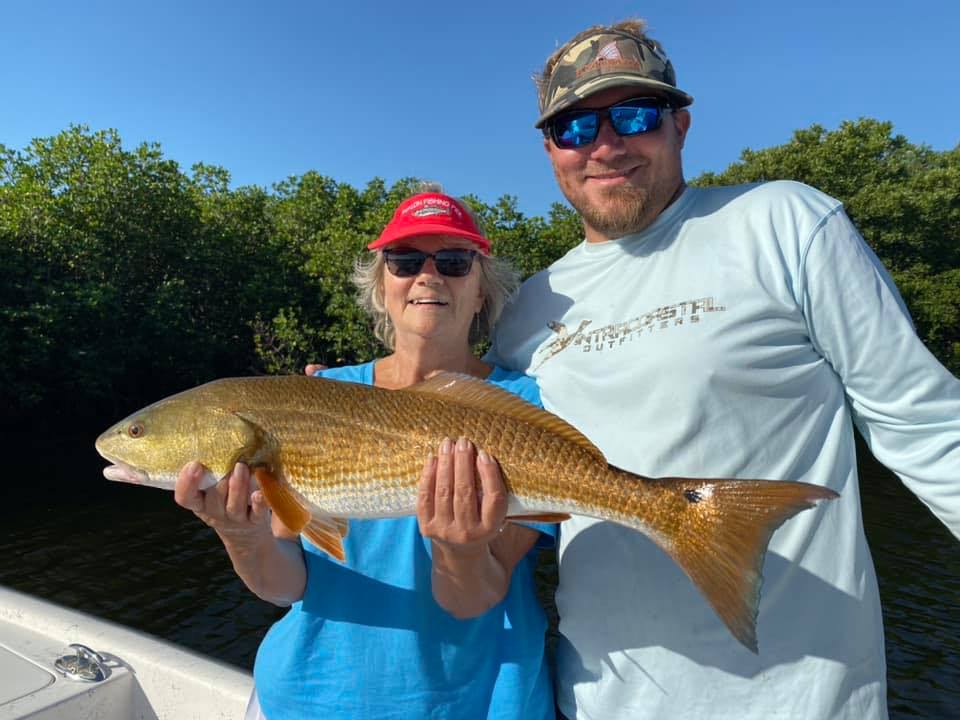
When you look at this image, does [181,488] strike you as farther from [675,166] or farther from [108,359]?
[108,359]

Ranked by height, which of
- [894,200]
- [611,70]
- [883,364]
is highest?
[894,200]

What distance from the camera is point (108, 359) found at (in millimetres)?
23703

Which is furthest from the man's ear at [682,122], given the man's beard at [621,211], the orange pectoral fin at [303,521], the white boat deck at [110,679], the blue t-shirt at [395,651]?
the white boat deck at [110,679]

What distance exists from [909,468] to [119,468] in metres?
2.76

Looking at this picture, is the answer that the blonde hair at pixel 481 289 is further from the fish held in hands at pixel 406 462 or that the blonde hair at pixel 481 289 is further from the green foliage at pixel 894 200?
the green foliage at pixel 894 200

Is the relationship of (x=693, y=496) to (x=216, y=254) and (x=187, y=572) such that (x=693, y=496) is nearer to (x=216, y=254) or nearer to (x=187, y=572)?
(x=187, y=572)

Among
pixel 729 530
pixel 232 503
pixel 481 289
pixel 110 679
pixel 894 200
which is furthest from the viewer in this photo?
pixel 894 200

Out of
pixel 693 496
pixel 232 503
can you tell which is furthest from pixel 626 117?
pixel 232 503

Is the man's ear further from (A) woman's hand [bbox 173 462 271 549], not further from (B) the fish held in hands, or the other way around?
(A) woman's hand [bbox 173 462 271 549]

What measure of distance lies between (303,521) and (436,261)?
112 cm

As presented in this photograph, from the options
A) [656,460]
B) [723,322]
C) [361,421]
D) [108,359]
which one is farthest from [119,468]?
[108,359]

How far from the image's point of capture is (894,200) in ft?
99.6

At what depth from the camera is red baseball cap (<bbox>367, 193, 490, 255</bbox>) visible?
2.69m

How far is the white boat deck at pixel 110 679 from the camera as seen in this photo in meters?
3.42
